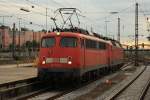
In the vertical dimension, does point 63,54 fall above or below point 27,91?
above

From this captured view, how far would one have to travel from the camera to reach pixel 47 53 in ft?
70.8

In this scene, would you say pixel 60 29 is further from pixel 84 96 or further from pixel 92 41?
pixel 84 96

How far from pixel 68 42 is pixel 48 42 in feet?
3.66

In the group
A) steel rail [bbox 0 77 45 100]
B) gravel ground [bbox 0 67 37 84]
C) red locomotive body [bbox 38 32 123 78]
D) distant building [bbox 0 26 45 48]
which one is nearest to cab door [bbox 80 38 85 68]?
red locomotive body [bbox 38 32 123 78]

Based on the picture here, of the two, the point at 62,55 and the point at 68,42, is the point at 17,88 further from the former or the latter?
Result: the point at 68,42

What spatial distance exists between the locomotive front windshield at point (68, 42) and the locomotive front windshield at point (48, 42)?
1.66 feet

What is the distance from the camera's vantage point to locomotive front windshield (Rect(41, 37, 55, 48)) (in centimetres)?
2188

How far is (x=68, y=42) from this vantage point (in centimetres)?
2178

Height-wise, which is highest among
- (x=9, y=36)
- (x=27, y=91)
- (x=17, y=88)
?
(x=9, y=36)

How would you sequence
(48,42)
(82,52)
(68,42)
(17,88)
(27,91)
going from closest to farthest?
(17,88)
(27,91)
(68,42)
(48,42)
(82,52)

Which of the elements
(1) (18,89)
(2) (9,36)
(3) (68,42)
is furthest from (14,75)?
(2) (9,36)

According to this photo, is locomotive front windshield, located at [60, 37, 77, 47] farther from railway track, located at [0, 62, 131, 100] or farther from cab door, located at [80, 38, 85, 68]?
railway track, located at [0, 62, 131, 100]

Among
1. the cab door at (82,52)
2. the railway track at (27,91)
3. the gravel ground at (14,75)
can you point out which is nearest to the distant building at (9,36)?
the gravel ground at (14,75)

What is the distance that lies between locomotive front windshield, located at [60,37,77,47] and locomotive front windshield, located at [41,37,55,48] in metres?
0.51
